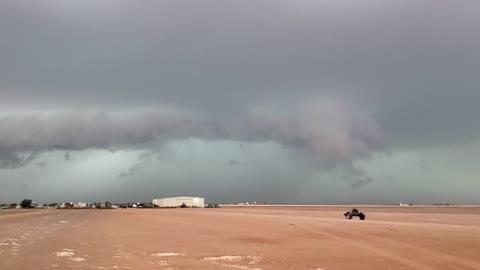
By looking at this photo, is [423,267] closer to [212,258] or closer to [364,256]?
[364,256]

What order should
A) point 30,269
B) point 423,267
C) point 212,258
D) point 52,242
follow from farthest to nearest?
1. point 52,242
2. point 212,258
3. point 423,267
4. point 30,269

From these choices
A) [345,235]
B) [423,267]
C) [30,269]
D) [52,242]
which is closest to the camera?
[30,269]

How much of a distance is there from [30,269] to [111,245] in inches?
471

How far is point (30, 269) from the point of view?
70.6 ft

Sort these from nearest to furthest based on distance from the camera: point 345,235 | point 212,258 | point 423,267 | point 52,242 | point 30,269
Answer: point 30,269 < point 423,267 < point 212,258 < point 52,242 < point 345,235

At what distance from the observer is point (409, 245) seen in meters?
32.5

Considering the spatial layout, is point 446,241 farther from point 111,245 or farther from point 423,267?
point 111,245

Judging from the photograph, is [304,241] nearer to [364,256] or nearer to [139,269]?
[364,256]

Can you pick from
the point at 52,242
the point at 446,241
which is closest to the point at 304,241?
the point at 446,241

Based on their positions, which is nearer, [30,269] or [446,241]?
[30,269]

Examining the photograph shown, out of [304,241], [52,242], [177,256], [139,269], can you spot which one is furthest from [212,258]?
[52,242]

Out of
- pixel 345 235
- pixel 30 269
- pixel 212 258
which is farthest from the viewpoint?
pixel 345 235

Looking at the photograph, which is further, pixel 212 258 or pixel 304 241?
pixel 304 241

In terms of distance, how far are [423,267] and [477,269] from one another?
7.54ft
